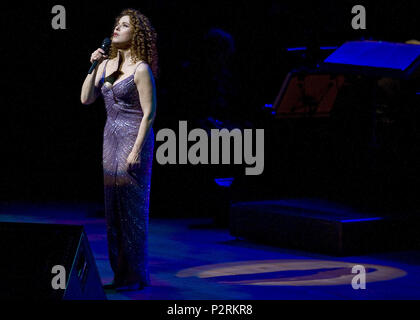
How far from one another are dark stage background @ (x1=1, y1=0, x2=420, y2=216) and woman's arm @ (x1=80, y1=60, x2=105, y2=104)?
2.70 metres

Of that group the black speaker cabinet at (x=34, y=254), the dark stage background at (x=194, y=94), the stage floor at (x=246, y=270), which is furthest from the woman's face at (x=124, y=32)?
the dark stage background at (x=194, y=94)

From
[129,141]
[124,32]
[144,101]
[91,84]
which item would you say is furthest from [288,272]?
[124,32]

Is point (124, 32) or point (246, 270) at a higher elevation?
point (124, 32)

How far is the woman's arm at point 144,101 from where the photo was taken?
451 centimetres

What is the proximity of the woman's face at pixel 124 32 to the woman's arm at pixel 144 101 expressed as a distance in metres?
0.19

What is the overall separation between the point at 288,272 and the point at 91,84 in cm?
176

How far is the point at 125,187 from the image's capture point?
15.1ft

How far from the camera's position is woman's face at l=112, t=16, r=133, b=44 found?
459cm

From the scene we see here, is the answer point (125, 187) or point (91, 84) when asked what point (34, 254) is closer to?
point (125, 187)

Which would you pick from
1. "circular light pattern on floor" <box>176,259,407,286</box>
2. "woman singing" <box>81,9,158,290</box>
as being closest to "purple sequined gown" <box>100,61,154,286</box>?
"woman singing" <box>81,9,158,290</box>

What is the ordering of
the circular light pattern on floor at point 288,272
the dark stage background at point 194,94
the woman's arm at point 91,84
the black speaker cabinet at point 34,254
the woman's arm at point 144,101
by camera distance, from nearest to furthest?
the black speaker cabinet at point 34,254 < the woman's arm at point 144,101 < the woman's arm at point 91,84 < the circular light pattern on floor at point 288,272 < the dark stage background at point 194,94

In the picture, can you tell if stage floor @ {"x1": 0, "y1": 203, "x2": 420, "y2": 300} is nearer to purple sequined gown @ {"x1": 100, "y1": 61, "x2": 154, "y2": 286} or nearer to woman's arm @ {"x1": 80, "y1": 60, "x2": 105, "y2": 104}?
purple sequined gown @ {"x1": 100, "y1": 61, "x2": 154, "y2": 286}

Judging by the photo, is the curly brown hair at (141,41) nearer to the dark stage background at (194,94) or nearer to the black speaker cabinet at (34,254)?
the black speaker cabinet at (34,254)
